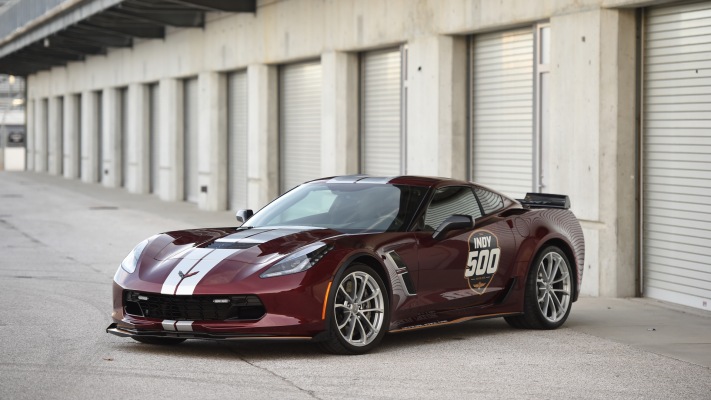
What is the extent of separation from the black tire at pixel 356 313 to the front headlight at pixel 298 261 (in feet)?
A: 0.67

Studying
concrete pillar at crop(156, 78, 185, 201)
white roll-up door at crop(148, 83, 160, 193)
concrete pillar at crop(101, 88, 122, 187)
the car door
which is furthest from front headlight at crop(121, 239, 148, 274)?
concrete pillar at crop(101, 88, 122, 187)

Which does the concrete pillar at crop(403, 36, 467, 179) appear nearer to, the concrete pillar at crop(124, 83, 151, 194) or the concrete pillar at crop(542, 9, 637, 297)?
the concrete pillar at crop(542, 9, 637, 297)

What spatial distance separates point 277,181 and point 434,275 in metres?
15.3

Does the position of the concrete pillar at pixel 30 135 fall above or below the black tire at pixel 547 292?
above

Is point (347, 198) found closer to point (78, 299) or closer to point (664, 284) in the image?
point (78, 299)

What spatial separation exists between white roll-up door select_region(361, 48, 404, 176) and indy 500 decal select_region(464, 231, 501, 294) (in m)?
9.34

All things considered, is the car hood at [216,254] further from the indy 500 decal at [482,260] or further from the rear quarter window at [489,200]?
the rear quarter window at [489,200]

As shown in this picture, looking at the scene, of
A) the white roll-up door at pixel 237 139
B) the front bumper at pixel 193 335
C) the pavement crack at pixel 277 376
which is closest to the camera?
the pavement crack at pixel 277 376

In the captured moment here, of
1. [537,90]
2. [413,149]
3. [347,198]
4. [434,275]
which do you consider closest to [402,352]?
[434,275]

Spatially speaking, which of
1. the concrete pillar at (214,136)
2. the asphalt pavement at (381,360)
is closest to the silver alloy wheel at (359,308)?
the asphalt pavement at (381,360)

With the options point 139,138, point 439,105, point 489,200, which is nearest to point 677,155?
point 489,200

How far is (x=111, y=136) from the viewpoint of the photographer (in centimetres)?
3803

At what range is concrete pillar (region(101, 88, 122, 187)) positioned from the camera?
37.5 m

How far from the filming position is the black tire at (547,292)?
31.9 ft
